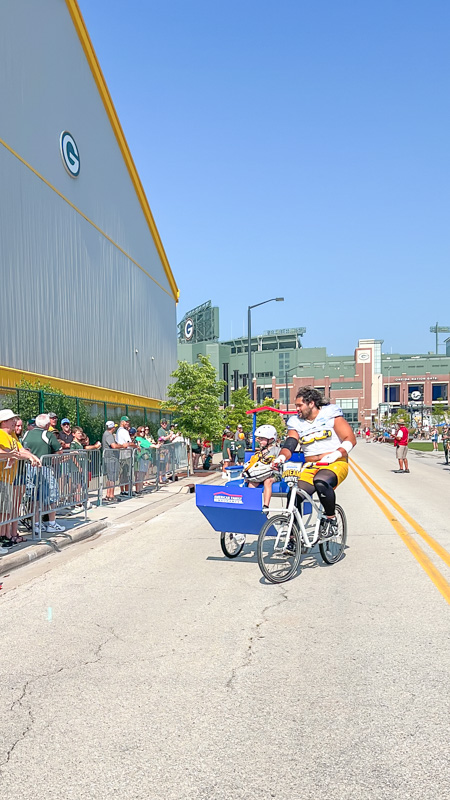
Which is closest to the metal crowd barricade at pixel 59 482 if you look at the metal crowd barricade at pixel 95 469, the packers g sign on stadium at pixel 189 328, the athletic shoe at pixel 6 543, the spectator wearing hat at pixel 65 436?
the athletic shoe at pixel 6 543

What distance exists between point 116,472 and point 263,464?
24.2ft

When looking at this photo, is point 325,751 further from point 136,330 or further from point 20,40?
point 136,330

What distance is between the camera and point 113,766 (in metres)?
3.25

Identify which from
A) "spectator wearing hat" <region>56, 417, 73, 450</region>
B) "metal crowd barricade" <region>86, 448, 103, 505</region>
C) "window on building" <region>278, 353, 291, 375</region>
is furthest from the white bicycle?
"window on building" <region>278, 353, 291, 375</region>

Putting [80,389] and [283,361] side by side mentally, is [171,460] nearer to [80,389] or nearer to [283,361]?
[80,389]

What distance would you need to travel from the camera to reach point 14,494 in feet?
29.3

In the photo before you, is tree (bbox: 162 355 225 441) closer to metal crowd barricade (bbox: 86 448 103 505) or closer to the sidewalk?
the sidewalk

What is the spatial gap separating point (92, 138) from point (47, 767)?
26873mm

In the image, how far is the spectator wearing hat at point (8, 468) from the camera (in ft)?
28.2

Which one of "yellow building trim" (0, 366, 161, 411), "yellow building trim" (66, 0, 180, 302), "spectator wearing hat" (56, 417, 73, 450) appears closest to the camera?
"spectator wearing hat" (56, 417, 73, 450)

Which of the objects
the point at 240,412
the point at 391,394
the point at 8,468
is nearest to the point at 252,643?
the point at 8,468

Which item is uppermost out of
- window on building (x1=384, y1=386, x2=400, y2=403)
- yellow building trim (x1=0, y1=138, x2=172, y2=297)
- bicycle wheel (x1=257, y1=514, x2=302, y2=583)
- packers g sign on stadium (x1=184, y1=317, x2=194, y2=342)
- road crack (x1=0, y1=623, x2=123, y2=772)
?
packers g sign on stadium (x1=184, y1=317, x2=194, y2=342)

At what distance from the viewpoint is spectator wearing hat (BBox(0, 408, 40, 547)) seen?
8586 millimetres

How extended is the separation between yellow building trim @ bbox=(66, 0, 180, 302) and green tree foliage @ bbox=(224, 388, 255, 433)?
30.9ft
